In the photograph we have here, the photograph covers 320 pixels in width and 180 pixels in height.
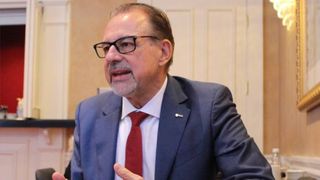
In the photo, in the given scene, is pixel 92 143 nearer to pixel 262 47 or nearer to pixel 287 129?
pixel 287 129

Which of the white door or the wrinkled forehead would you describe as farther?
the white door

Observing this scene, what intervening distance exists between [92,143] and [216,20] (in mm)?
2685

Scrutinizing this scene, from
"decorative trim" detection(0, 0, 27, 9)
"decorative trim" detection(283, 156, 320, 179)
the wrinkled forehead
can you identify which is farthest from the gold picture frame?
"decorative trim" detection(0, 0, 27, 9)

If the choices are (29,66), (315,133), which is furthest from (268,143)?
(29,66)

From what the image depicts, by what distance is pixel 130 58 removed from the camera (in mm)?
1433

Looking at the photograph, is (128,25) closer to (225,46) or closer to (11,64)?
(225,46)

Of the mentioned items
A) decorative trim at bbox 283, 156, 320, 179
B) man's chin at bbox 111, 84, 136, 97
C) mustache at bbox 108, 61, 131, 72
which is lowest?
decorative trim at bbox 283, 156, 320, 179

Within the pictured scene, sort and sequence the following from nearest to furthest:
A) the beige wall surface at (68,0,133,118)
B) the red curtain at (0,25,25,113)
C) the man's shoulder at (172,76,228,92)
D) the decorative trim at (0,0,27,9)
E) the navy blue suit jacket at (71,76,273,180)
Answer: the navy blue suit jacket at (71,76,273,180)
the man's shoulder at (172,76,228,92)
the beige wall surface at (68,0,133,118)
the decorative trim at (0,0,27,9)
the red curtain at (0,25,25,113)

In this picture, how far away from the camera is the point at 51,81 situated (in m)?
4.16

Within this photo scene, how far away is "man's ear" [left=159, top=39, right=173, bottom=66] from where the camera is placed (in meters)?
1.52

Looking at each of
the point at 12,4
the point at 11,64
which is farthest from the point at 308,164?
the point at 11,64

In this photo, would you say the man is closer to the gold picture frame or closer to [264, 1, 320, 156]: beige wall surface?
the gold picture frame

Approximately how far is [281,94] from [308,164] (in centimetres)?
158

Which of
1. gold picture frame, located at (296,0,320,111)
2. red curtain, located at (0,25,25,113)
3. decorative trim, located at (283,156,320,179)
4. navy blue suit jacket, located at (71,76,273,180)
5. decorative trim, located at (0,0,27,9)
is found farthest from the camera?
red curtain, located at (0,25,25,113)
